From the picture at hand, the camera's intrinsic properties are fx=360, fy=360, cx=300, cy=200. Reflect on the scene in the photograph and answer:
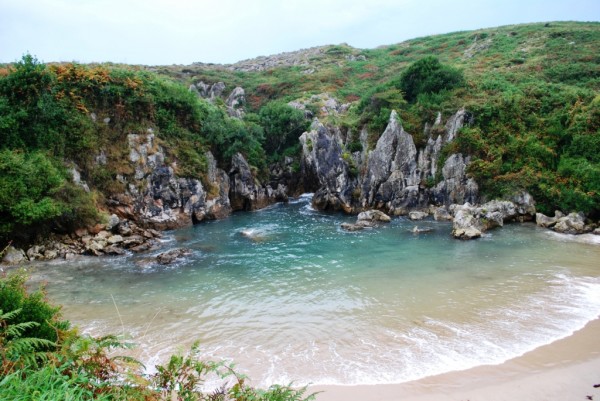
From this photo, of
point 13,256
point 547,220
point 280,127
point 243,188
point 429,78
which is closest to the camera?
point 13,256

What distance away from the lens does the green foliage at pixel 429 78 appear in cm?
3828

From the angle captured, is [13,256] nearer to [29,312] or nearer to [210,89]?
[29,312]

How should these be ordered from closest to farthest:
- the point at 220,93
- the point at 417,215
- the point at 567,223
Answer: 1. the point at 567,223
2. the point at 417,215
3. the point at 220,93

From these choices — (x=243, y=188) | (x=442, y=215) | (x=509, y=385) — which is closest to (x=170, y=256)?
(x=243, y=188)

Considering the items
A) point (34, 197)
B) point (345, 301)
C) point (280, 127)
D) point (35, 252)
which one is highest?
point (280, 127)

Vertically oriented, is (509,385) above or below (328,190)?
below

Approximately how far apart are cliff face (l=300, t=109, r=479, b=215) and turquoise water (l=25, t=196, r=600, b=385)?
8.98 metres

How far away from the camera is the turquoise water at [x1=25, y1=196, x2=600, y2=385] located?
10.6 m

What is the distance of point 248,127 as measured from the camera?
39938mm

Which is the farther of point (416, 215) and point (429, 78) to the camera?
point (429, 78)

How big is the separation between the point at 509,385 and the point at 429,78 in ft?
116

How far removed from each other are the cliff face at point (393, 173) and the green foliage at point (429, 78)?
560 centimetres

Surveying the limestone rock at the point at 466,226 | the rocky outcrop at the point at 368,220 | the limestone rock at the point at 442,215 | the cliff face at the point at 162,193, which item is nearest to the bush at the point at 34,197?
the cliff face at the point at 162,193

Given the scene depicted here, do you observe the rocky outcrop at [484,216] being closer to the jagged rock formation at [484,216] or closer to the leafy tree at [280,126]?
the jagged rock formation at [484,216]
